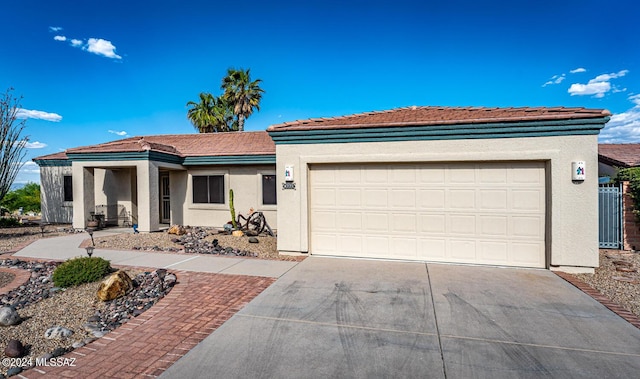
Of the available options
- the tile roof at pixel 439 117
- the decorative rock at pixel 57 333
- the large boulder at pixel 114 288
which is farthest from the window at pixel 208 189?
the decorative rock at pixel 57 333

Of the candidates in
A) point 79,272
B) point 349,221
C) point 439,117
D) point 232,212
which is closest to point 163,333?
point 79,272

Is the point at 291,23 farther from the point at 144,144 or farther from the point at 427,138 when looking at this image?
the point at 427,138

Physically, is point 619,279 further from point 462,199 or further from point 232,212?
point 232,212

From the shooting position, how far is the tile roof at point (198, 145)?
1255 centimetres

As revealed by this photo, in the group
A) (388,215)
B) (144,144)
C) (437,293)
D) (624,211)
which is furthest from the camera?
(144,144)

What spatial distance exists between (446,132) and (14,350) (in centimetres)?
801

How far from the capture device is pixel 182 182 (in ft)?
45.5

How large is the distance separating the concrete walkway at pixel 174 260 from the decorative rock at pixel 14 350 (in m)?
3.28

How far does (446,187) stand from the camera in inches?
294

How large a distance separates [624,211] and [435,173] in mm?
5756

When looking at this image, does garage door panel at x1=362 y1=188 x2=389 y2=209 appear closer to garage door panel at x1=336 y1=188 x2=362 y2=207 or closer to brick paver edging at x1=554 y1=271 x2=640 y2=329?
garage door panel at x1=336 y1=188 x2=362 y2=207

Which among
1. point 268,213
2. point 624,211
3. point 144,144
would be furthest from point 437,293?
point 144,144

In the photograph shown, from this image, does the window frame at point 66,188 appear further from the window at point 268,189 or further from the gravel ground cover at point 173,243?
the window at point 268,189

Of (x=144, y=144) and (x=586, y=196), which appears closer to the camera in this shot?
(x=586, y=196)
